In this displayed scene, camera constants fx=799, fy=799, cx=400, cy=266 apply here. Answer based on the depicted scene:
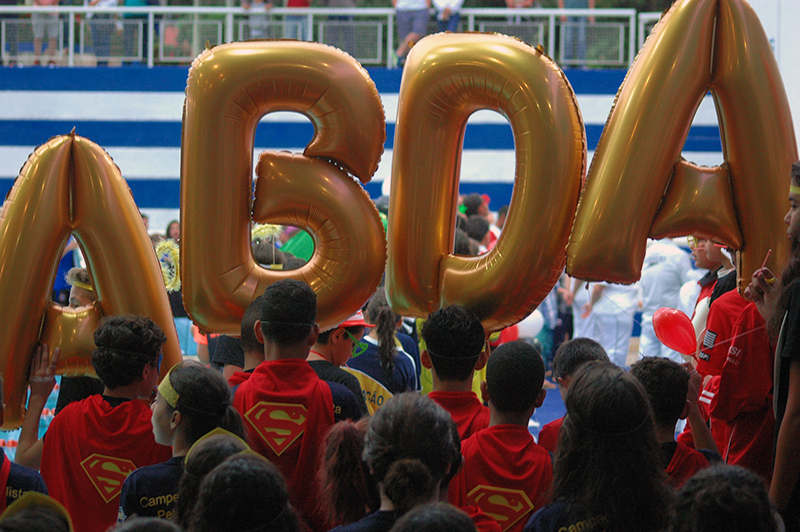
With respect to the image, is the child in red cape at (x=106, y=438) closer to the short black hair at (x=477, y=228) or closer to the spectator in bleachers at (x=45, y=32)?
the short black hair at (x=477, y=228)

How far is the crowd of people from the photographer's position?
1381 mm

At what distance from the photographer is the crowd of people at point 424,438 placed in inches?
54.4

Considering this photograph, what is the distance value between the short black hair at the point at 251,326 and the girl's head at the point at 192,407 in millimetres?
485

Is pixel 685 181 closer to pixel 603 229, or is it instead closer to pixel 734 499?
pixel 603 229

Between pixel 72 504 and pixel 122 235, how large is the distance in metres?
0.85

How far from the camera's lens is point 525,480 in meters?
1.92

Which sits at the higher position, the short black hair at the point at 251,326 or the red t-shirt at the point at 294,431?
the short black hair at the point at 251,326

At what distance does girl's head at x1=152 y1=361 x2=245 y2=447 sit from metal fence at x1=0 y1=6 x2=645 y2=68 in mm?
8610

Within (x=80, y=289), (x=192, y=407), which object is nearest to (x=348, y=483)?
(x=192, y=407)

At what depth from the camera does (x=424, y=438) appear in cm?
158

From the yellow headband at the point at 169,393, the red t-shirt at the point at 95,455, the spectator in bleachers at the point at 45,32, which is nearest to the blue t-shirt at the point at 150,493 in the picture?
the yellow headband at the point at 169,393

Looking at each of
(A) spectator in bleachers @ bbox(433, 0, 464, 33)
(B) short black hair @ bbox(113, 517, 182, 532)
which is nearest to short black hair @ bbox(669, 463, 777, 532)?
(B) short black hair @ bbox(113, 517, 182, 532)

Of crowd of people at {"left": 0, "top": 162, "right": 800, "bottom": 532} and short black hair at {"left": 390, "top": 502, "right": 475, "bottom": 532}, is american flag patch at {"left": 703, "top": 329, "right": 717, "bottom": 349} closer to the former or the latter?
crowd of people at {"left": 0, "top": 162, "right": 800, "bottom": 532}

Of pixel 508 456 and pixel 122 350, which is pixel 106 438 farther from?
pixel 508 456
